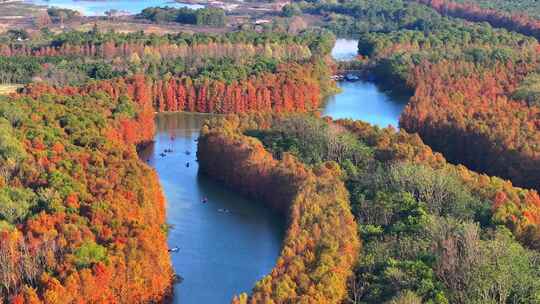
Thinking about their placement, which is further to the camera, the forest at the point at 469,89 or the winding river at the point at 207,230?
the forest at the point at 469,89

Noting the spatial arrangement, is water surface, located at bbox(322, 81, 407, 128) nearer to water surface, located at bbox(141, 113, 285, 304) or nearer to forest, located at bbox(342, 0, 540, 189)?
forest, located at bbox(342, 0, 540, 189)

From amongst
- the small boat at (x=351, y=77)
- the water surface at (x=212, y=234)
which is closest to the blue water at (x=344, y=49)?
the small boat at (x=351, y=77)

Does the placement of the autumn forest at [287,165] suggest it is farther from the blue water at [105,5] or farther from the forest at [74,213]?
the blue water at [105,5]

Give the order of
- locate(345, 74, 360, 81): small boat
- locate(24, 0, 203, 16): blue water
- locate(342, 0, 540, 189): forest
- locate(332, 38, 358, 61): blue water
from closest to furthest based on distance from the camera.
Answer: locate(342, 0, 540, 189): forest
locate(345, 74, 360, 81): small boat
locate(332, 38, 358, 61): blue water
locate(24, 0, 203, 16): blue water

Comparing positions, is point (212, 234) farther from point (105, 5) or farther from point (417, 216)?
point (105, 5)

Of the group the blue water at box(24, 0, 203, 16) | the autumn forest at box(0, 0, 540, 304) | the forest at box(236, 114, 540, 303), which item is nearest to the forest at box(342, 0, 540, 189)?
the autumn forest at box(0, 0, 540, 304)

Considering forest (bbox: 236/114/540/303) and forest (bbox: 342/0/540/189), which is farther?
forest (bbox: 342/0/540/189)

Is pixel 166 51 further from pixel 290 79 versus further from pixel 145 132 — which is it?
pixel 145 132
